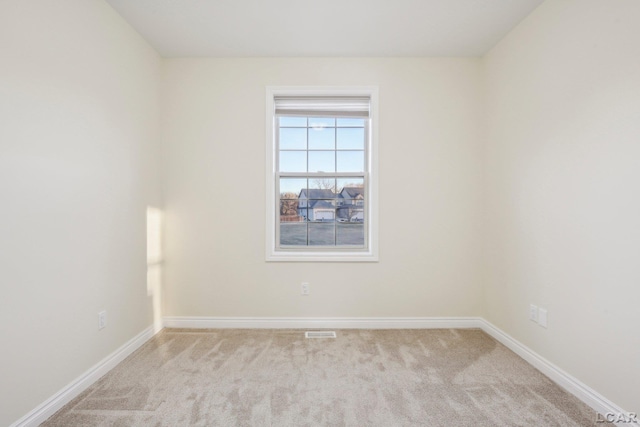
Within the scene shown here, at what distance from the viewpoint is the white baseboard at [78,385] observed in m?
1.66

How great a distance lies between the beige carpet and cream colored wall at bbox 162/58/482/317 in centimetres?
41

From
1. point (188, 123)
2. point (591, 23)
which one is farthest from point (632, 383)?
point (188, 123)

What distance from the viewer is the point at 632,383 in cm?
162

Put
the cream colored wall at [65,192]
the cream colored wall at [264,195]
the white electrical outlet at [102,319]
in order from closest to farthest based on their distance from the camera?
the cream colored wall at [65,192], the white electrical outlet at [102,319], the cream colored wall at [264,195]

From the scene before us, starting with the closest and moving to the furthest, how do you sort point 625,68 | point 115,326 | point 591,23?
point 625,68 < point 591,23 < point 115,326

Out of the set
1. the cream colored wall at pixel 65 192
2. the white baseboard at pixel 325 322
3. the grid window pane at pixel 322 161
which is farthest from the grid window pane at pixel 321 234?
the cream colored wall at pixel 65 192

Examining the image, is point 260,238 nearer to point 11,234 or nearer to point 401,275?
point 401,275

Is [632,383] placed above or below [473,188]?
below

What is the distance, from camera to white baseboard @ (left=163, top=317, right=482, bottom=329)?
305cm

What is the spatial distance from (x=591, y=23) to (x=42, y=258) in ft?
11.7

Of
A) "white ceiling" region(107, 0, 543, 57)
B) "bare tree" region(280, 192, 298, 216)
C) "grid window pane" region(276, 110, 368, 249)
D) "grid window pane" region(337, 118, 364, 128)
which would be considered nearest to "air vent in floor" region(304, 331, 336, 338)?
"grid window pane" region(276, 110, 368, 249)

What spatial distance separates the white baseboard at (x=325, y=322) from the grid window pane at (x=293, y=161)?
5.09ft

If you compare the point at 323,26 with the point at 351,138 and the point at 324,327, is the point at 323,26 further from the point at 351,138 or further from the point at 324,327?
the point at 324,327

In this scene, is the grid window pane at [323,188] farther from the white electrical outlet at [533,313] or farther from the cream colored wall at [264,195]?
the white electrical outlet at [533,313]
